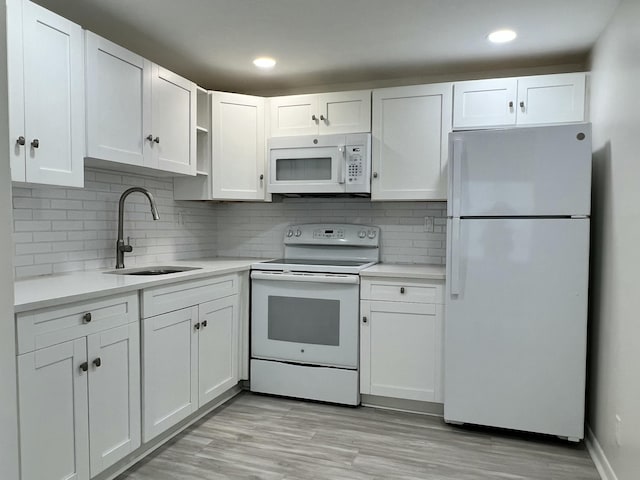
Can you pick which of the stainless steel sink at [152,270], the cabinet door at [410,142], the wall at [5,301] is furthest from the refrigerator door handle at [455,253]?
the wall at [5,301]

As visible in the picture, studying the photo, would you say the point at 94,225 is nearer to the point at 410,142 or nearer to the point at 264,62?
the point at 264,62

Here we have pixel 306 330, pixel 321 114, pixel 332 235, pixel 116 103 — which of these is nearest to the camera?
pixel 116 103

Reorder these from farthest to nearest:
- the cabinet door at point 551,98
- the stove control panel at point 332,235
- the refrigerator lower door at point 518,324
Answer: the stove control panel at point 332,235, the cabinet door at point 551,98, the refrigerator lower door at point 518,324

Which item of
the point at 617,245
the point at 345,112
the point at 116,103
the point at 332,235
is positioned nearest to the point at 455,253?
the point at 617,245

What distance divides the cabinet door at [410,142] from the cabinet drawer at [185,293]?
120cm

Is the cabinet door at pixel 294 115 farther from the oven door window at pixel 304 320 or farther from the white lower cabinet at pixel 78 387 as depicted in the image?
the white lower cabinet at pixel 78 387

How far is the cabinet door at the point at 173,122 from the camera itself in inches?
103

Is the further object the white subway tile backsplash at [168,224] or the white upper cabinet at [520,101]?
the white upper cabinet at [520,101]

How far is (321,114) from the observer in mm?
3240

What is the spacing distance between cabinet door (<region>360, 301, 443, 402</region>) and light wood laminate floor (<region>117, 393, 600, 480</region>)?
0.18m

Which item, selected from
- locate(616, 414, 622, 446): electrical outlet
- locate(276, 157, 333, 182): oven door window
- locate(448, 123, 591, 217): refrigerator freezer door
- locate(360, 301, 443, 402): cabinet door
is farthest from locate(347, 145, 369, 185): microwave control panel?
locate(616, 414, 622, 446): electrical outlet

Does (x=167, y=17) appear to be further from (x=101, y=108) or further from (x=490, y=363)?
(x=490, y=363)

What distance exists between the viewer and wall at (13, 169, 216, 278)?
2.22 metres

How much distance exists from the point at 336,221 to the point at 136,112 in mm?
1689
